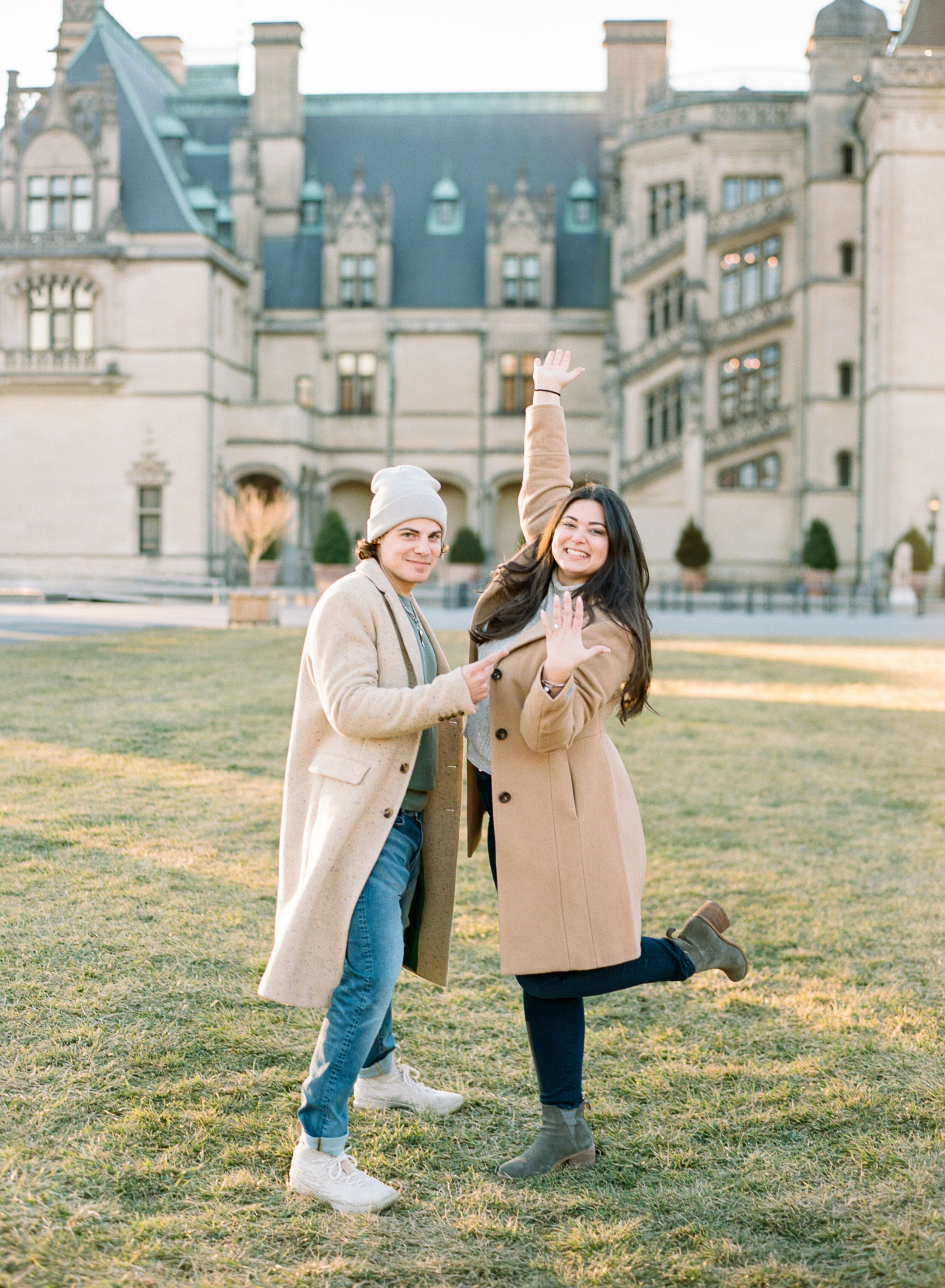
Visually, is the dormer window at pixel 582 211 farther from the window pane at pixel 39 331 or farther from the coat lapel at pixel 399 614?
the coat lapel at pixel 399 614

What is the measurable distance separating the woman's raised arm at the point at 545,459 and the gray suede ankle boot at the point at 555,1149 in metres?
1.76

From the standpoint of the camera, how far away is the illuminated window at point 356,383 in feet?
141

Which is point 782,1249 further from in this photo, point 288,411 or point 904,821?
point 288,411

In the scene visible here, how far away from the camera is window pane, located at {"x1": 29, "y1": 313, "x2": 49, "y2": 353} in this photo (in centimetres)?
3853

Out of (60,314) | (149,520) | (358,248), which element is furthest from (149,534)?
(358,248)

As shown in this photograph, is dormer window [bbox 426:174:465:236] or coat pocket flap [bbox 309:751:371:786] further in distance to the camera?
dormer window [bbox 426:174:465:236]

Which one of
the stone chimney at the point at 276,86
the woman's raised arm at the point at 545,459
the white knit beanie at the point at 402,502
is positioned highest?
the stone chimney at the point at 276,86

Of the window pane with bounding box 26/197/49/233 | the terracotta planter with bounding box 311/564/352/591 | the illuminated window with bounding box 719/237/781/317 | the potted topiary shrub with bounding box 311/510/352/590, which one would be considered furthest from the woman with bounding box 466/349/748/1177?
the window pane with bounding box 26/197/49/233

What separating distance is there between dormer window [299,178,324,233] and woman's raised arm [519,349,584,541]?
4281cm

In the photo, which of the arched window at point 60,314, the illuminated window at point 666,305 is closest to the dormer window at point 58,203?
the arched window at point 60,314

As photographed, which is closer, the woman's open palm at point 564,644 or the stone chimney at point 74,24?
the woman's open palm at point 564,644

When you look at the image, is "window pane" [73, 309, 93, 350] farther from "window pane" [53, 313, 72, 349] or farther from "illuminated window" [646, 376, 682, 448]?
"illuminated window" [646, 376, 682, 448]

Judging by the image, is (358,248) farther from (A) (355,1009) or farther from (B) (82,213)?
(A) (355,1009)

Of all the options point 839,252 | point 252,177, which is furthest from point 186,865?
point 252,177
